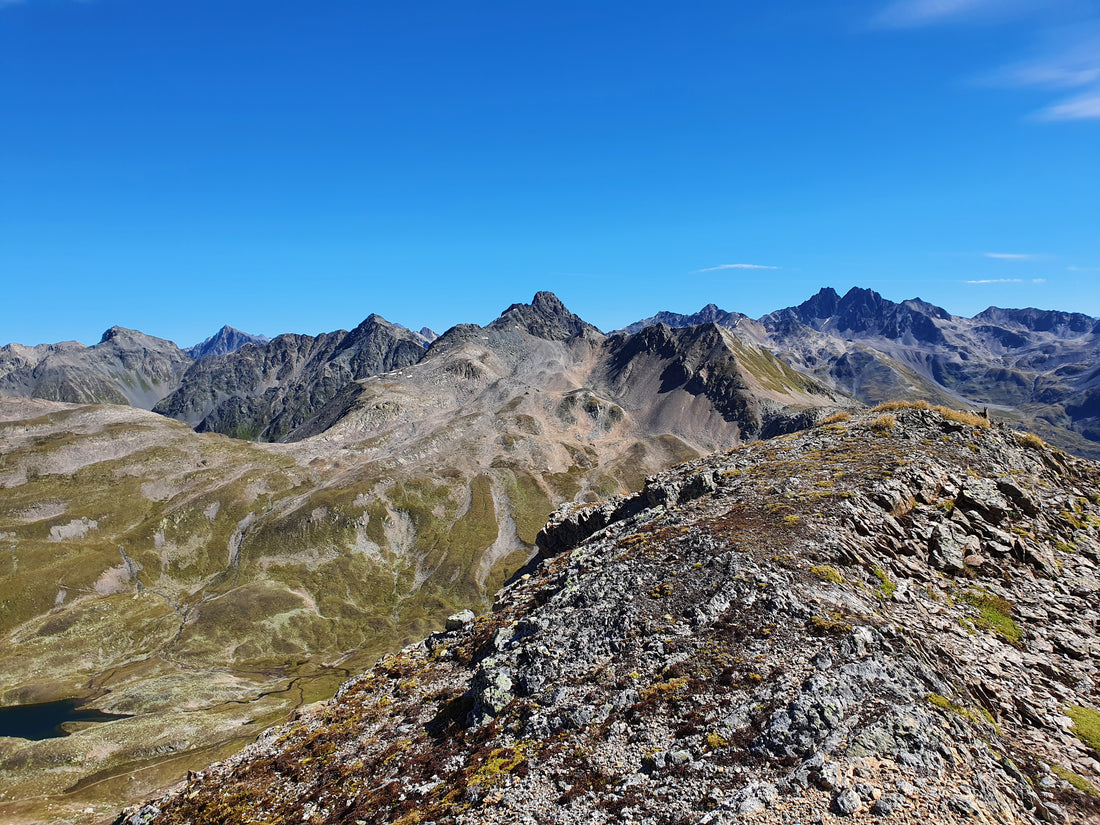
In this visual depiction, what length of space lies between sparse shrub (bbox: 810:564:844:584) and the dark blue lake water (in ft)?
586

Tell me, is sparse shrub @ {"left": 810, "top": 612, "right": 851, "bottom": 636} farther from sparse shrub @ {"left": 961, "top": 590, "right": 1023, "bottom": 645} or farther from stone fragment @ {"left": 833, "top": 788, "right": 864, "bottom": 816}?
sparse shrub @ {"left": 961, "top": 590, "right": 1023, "bottom": 645}

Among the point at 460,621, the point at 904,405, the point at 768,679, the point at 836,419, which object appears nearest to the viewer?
the point at 768,679

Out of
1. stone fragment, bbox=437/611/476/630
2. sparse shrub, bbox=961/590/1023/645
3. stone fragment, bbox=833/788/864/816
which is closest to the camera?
stone fragment, bbox=833/788/864/816

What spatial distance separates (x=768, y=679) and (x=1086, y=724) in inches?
499

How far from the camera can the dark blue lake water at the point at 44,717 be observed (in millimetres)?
133125

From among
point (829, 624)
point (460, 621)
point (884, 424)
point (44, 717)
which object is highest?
point (884, 424)

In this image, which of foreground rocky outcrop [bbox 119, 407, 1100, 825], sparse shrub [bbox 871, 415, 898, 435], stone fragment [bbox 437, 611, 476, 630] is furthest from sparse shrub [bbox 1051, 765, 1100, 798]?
stone fragment [bbox 437, 611, 476, 630]

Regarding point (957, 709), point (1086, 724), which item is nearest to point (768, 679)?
point (957, 709)

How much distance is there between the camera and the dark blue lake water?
5241 inches

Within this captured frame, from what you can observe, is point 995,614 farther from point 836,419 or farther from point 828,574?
point 836,419

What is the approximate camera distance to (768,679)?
18922mm

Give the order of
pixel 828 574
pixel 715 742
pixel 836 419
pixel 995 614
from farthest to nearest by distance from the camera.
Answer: pixel 836 419 → pixel 995 614 → pixel 828 574 → pixel 715 742

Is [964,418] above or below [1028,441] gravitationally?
above

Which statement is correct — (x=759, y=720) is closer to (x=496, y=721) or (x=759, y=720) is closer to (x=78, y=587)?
(x=496, y=721)
